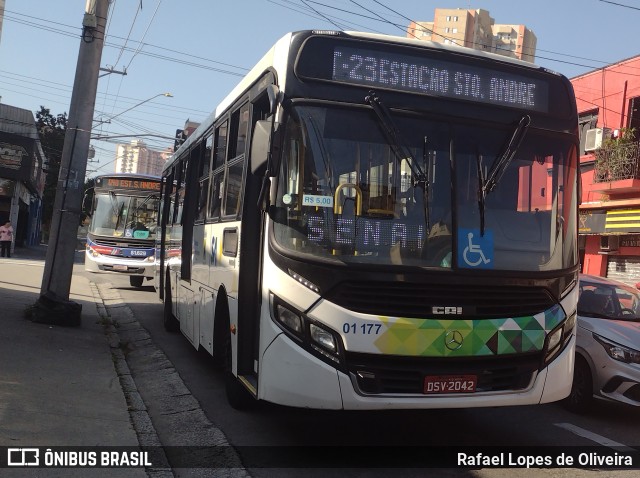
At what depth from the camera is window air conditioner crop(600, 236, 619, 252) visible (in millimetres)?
19406

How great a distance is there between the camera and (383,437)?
5852 mm

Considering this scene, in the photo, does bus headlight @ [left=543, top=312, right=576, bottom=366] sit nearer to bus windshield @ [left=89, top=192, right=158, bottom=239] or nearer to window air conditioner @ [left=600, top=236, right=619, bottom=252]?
window air conditioner @ [left=600, top=236, right=619, bottom=252]

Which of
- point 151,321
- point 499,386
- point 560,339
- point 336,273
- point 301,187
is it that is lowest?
point 151,321

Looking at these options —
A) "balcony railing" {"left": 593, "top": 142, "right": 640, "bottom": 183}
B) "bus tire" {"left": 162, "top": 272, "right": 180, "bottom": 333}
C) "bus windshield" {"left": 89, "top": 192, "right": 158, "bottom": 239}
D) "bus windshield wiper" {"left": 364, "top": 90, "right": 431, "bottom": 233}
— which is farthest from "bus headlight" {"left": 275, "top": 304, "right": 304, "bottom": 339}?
"balcony railing" {"left": 593, "top": 142, "right": 640, "bottom": 183}

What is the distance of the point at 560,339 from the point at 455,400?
111 cm

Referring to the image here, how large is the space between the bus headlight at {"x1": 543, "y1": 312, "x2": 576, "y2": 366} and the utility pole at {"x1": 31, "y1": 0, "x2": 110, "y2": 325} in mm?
7773

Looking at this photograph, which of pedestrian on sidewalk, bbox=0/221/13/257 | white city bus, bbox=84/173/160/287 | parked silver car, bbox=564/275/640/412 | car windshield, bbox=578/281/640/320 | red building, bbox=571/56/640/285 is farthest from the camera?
pedestrian on sidewalk, bbox=0/221/13/257

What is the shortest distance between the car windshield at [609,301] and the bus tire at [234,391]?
162 inches

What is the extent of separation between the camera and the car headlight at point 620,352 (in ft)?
22.3

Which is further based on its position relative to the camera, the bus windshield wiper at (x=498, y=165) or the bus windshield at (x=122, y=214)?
the bus windshield at (x=122, y=214)

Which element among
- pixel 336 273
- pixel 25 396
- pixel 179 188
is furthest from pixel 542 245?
pixel 179 188

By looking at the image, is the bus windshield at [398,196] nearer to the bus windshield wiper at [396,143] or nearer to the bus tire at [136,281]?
the bus windshield wiper at [396,143]

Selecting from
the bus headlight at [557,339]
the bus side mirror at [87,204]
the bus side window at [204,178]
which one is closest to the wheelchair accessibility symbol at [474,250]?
the bus headlight at [557,339]

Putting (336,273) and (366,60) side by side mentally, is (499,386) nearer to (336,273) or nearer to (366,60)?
(336,273)
